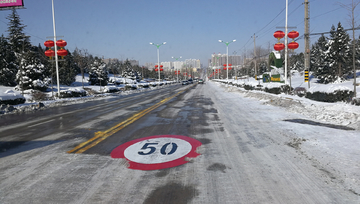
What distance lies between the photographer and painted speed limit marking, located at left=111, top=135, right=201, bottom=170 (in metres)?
4.73

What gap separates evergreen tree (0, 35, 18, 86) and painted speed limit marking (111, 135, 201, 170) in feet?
132

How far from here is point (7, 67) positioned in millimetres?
38250

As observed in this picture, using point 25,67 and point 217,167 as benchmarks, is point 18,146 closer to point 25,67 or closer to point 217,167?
point 217,167

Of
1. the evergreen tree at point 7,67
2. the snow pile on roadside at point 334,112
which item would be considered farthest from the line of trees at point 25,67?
the snow pile on roadside at point 334,112

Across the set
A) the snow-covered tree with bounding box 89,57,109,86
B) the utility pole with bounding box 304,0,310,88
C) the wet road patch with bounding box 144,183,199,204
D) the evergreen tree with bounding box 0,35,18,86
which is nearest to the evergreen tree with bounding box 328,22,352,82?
the utility pole with bounding box 304,0,310,88

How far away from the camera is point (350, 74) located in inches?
1730

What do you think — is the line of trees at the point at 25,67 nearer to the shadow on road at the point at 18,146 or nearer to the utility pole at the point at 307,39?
the shadow on road at the point at 18,146

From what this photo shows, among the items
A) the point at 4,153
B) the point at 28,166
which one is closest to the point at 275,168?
the point at 28,166

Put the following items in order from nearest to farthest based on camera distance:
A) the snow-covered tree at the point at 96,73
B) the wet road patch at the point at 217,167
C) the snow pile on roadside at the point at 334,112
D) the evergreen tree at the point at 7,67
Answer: the wet road patch at the point at 217,167
the snow pile on roadside at the point at 334,112
the evergreen tree at the point at 7,67
the snow-covered tree at the point at 96,73

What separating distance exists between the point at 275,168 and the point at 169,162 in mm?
2059

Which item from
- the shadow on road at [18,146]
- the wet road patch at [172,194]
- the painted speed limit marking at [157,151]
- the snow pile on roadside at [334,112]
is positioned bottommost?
the wet road patch at [172,194]

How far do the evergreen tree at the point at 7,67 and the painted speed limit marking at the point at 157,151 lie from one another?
4020 cm

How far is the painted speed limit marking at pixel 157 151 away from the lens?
4.73 meters

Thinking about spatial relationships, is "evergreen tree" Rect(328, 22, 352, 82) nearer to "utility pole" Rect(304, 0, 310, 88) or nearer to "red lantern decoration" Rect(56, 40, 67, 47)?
"utility pole" Rect(304, 0, 310, 88)
